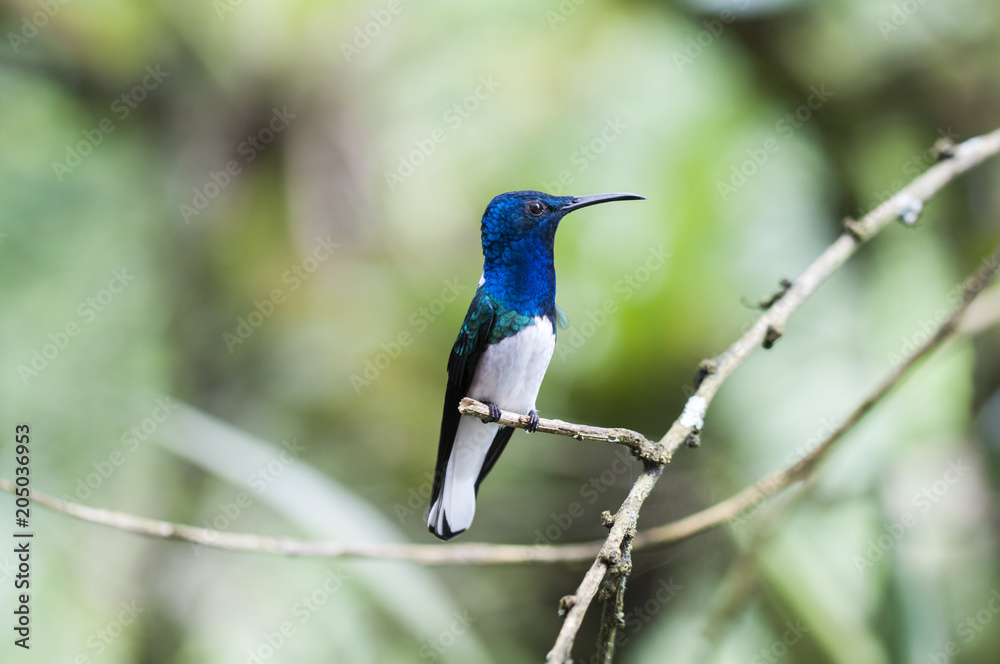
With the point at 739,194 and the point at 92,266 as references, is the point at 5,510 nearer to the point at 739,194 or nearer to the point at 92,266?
the point at 92,266

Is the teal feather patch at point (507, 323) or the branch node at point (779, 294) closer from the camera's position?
the teal feather patch at point (507, 323)

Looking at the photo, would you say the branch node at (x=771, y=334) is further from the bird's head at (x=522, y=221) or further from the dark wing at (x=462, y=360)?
the dark wing at (x=462, y=360)

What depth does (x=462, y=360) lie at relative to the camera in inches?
A: 57.2

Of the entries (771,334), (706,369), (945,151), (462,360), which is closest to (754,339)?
(771,334)

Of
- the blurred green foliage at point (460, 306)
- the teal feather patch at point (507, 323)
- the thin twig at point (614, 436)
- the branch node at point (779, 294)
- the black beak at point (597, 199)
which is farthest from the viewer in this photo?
the blurred green foliage at point (460, 306)

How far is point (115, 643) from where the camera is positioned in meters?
2.96

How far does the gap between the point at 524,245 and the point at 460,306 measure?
1709mm

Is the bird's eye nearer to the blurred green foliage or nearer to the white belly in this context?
the white belly

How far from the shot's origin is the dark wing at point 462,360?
1.42 m

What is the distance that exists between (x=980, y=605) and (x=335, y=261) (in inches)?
115

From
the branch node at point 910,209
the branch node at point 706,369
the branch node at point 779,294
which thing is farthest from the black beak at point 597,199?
the branch node at point 910,209

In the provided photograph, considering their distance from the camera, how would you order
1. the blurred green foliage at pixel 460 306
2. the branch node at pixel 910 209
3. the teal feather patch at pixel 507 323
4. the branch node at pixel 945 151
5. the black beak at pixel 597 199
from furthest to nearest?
the blurred green foliage at pixel 460 306, the branch node at pixel 945 151, the branch node at pixel 910 209, the teal feather patch at pixel 507 323, the black beak at pixel 597 199

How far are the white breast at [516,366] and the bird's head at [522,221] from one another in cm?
14

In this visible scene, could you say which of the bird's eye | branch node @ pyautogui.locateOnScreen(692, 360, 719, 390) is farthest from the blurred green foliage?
the bird's eye
